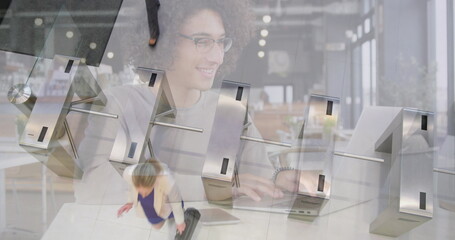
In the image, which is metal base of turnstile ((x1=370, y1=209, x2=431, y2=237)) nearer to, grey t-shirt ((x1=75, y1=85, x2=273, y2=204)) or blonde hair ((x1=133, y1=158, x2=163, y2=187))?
grey t-shirt ((x1=75, y1=85, x2=273, y2=204))

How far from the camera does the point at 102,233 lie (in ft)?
6.01

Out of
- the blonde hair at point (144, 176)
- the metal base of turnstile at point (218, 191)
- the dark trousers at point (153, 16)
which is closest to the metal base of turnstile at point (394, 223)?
the metal base of turnstile at point (218, 191)

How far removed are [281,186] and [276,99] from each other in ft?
1.37

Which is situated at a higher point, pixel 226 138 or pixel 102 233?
pixel 226 138

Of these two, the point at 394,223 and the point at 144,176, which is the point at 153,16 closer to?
the point at 144,176

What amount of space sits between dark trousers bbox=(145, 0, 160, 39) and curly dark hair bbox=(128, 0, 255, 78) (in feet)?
0.10

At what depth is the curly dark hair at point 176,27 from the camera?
2020 millimetres

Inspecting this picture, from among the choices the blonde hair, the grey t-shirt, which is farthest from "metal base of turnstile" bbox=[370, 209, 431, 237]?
the blonde hair

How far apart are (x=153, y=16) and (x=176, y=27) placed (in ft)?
0.42

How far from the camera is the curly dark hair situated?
2.02m

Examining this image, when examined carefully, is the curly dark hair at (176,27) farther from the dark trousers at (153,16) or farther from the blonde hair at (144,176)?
the blonde hair at (144,176)

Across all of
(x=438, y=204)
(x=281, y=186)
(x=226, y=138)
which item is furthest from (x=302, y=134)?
(x=438, y=204)

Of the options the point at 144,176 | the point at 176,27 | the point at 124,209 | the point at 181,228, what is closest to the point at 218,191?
the point at 181,228

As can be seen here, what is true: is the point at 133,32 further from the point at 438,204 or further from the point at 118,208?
the point at 438,204
